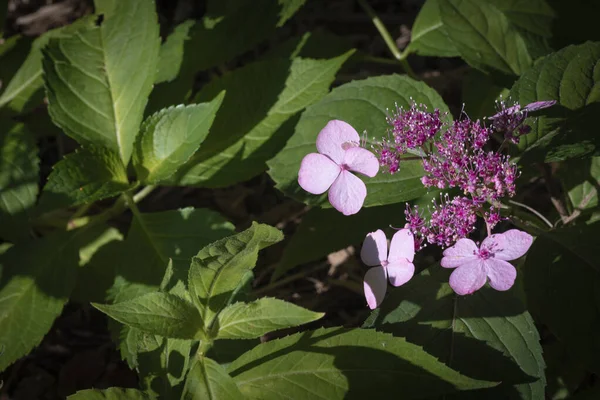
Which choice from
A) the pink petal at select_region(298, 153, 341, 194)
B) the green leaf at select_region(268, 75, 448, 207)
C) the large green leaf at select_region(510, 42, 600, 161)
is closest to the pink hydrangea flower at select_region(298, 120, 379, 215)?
the pink petal at select_region(298, 153, 341, 194)

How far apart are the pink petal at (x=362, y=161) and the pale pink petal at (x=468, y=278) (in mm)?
364

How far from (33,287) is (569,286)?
1.81 metres

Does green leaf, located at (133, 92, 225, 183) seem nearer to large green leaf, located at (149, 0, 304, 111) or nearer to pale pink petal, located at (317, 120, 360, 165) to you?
pale pink petal, located at (317, 120, 360, 165)

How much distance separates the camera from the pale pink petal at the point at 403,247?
172 centimetres

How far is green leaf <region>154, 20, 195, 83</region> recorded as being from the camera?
2721 mm

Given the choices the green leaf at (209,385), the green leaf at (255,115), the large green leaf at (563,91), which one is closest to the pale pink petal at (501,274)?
the large green leaf at (563,91)

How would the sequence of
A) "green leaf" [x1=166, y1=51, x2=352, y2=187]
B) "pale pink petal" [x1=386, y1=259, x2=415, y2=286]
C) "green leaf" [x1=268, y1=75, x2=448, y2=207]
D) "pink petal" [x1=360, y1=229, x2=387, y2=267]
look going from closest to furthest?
1. "pale pink petal" [x1=386, y1=259, x2=415, y2=286]
2. "pink petal" [x1=360, y1=229, x2=387, y2=267]
3. "green leaf" [x1=268, y1=75, x2=448, y2=207]
4. "green leaf" [x1=166, y1=51, x2=352, y2=187]

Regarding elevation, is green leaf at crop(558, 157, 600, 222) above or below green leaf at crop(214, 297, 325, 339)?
below

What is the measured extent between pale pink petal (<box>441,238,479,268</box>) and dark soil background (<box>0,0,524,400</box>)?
110cm

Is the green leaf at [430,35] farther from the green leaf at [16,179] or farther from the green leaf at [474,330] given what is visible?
the green leaf at [16,179]

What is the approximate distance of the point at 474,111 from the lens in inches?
102

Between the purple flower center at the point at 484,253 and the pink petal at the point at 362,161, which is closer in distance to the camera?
the purple flower center at the point at 484,253

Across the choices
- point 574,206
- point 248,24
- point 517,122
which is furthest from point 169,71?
point 574,206

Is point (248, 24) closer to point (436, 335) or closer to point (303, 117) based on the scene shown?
point (303, 117)
